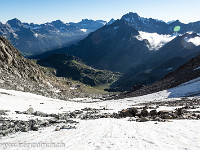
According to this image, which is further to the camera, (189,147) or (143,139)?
(143,139)

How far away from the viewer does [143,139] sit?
34.6ft

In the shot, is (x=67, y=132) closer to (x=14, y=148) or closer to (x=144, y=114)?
(x=14, y=148)

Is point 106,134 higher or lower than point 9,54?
lower

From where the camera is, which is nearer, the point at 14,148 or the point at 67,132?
the point at 14,148

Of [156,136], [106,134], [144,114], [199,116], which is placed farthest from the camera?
[144,114]

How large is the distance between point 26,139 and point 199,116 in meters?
14.4

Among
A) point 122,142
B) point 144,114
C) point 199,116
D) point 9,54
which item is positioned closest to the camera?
point 122,142

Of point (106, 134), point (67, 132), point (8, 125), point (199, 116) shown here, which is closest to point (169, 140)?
point (106, 134)

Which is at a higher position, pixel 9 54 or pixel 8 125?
pixel 9 54

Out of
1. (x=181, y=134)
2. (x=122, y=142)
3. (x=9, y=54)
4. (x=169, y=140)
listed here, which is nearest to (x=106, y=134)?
(x=122, y=142)

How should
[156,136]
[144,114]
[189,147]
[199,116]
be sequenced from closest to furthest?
[189,147] → [156,136] → [199,116] → [144,114]

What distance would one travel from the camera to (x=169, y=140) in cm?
1017

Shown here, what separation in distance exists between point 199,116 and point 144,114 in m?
5.29

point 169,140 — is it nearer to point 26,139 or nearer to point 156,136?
point 156,136
